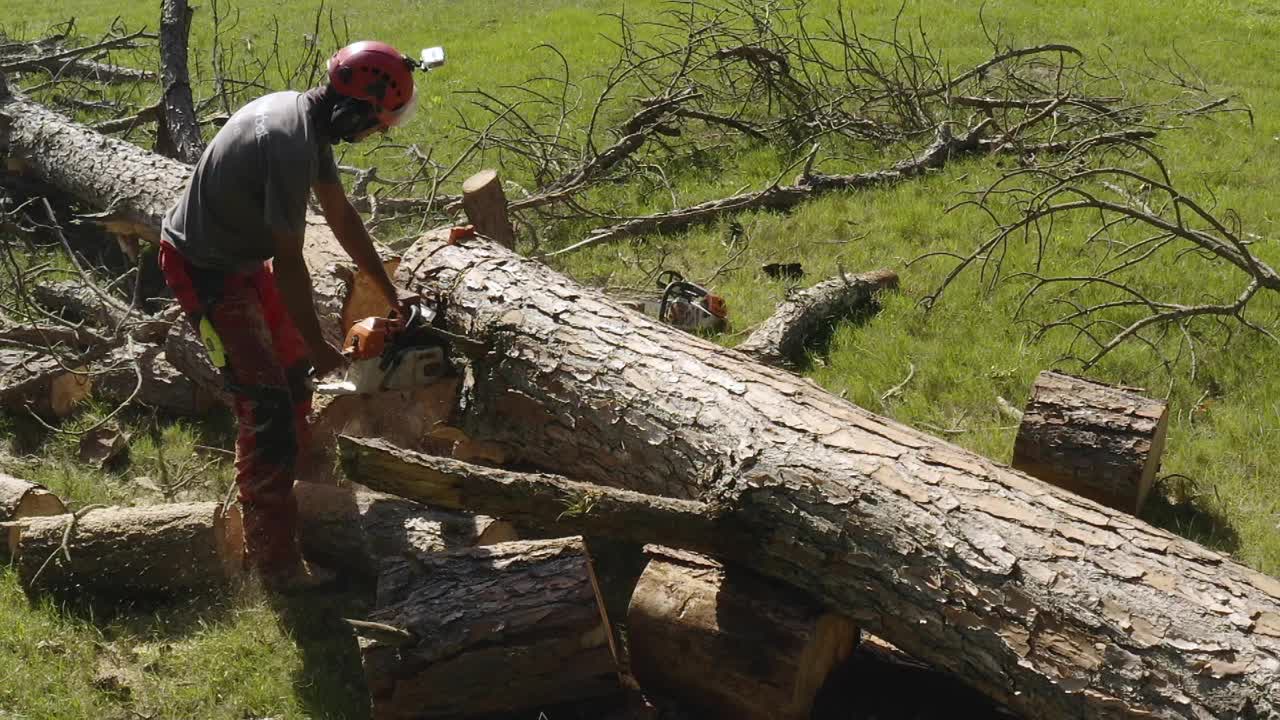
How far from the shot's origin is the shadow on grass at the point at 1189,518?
4.33 m

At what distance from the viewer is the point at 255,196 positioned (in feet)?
12.8

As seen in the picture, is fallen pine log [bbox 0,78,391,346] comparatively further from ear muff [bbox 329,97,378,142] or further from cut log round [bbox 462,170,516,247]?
ear muff [bbox 329,97,378,142]

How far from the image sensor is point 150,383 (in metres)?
5.53

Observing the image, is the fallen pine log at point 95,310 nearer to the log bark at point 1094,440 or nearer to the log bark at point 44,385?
the log bark at point 44,385

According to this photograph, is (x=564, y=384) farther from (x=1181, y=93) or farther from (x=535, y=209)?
(x=1181, y=93)

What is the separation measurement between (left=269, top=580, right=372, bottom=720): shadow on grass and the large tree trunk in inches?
33.0

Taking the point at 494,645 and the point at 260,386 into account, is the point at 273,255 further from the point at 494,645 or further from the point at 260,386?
the point at 494,645

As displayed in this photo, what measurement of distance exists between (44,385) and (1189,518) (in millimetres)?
5376

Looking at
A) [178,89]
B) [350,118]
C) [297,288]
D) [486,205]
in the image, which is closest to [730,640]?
[297,288]

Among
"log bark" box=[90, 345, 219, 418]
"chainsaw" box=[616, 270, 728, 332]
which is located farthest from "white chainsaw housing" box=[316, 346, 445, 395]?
"chainsaw" box=[616, 270, 728, 332]

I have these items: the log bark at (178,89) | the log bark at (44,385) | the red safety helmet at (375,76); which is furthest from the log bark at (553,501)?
the log bark at (178,89)

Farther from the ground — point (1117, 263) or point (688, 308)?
point (1117, 263)

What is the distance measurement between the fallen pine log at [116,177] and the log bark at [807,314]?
1991 millimetres

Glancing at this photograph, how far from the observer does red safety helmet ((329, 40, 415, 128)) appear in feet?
12.4
